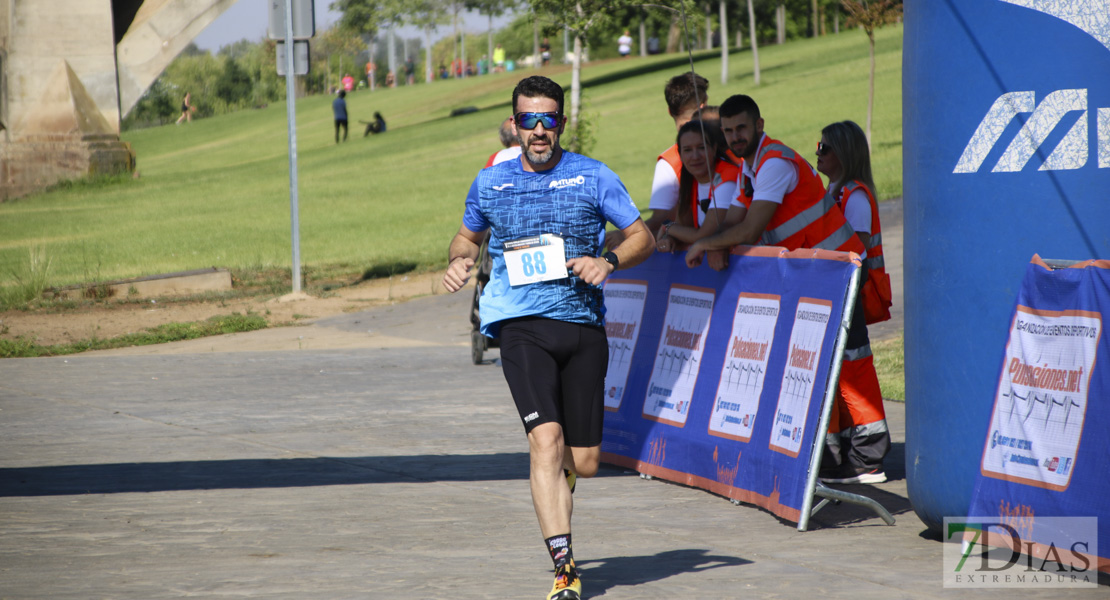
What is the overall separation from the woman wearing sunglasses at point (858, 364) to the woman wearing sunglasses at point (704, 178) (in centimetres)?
63

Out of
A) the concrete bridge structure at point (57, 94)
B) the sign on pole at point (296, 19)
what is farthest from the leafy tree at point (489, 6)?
the sign on pole at point (296, 19)

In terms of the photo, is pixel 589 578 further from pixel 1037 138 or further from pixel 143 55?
pixel 143 55

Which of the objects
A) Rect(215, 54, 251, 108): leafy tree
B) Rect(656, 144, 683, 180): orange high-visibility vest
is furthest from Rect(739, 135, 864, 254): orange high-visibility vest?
Rect(215, 54, 251, 108): leafy tree

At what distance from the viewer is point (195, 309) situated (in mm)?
16062

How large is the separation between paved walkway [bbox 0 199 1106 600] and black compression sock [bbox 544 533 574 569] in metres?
0.24

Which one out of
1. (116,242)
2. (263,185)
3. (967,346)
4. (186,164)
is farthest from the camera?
(186,164)

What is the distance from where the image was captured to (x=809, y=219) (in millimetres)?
6586

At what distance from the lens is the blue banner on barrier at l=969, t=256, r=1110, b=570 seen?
470 centimetres

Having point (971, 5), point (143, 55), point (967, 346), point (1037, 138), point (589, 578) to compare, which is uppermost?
point (143, 55)

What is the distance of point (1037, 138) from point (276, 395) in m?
6.92

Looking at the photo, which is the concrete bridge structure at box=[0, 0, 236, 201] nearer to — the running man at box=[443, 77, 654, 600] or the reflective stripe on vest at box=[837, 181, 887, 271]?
the reflective stripe on vest at box=[837, 181, 887, 271]

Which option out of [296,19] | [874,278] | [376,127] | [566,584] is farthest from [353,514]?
[376,127]

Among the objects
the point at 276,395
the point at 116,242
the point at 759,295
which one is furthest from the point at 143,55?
the point at 759,295

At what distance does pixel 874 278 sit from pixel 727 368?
3.54 ft
